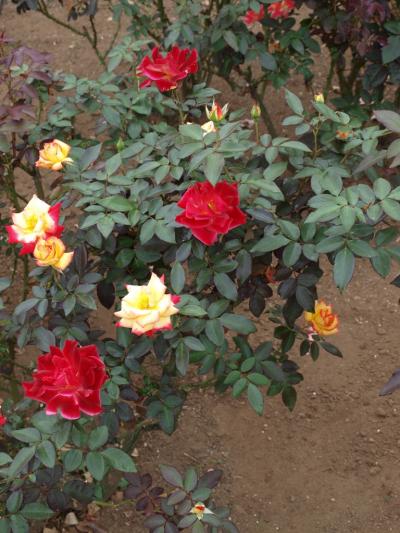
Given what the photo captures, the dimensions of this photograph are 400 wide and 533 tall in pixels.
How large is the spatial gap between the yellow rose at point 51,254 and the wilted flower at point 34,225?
27 millimetres

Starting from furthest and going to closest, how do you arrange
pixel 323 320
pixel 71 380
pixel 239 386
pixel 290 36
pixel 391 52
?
pixel 290 36
pixel 391 52
pixel 323 320
pixel 239 386
pixel 71 380

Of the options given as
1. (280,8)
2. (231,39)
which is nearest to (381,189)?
(231,39)

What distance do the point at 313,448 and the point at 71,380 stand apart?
1.27 m

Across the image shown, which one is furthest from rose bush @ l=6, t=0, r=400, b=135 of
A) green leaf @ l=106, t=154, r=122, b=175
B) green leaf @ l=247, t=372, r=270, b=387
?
green leaf @ l=247, t=372, r=270, b=387

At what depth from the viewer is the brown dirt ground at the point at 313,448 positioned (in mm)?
2189

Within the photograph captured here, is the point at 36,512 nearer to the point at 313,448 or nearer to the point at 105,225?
the point at 105,225

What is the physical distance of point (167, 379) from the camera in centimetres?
179

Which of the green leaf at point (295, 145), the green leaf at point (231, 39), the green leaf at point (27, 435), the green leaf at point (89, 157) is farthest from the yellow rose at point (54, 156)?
the green leaf at point (231, 39)

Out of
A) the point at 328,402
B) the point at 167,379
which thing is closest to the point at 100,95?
the point at 167,379

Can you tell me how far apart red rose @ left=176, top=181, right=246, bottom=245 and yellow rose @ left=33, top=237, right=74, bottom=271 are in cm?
24

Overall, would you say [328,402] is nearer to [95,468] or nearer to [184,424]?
[184,424]

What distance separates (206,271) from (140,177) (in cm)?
26

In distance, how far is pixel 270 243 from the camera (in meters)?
1.48

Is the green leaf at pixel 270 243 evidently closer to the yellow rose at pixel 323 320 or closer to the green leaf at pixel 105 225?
the green leaf at pixel 105 225
